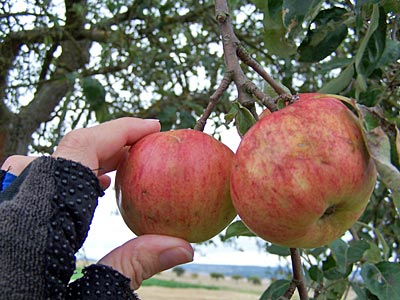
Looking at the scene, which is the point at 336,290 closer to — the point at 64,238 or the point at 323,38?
the point at 323,38

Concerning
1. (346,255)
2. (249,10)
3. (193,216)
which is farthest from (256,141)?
(249,10)

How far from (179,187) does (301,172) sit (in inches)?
8.2

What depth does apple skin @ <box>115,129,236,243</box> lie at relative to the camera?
2.84ft

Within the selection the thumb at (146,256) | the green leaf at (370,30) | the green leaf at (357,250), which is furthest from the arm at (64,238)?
the green leaf at (357,250)

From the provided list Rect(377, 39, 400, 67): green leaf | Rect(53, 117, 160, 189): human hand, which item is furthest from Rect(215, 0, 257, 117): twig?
Rect(377, 39, 400, 67): green leaf

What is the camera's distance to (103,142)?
0.95 m

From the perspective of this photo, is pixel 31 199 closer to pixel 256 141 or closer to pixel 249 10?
pixel 256 141

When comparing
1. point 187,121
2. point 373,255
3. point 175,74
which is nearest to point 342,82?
point 373,255

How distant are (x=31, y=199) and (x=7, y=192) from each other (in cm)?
6

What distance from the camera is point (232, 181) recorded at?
82 cm

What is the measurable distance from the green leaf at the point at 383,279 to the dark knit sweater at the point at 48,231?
2.16 feet

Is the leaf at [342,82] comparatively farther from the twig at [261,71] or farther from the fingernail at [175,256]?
the fingernail at [175,256]

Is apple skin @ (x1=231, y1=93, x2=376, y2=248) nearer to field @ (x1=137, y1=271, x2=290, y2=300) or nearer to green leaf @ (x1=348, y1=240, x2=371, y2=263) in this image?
green leaf @ (x1=348, y1=240, x2=371, y2=263)

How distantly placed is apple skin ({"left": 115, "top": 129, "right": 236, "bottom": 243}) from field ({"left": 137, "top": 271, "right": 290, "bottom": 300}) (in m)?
11.9
